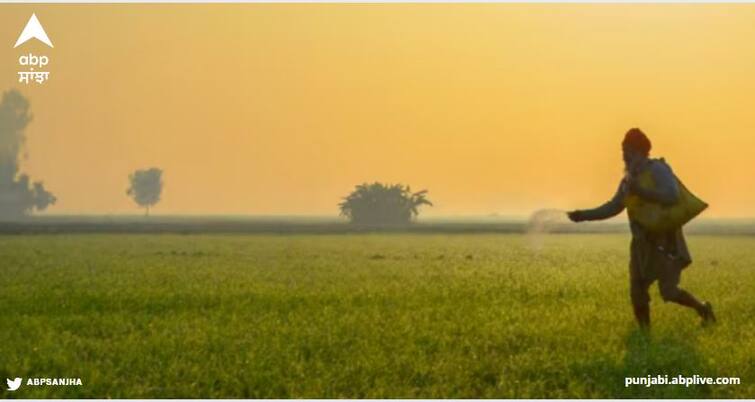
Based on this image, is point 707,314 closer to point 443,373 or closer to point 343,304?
point 443,373

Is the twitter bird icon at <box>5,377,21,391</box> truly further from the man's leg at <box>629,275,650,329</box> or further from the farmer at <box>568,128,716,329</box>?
the man's leg at <box>629,275,650,329</box>

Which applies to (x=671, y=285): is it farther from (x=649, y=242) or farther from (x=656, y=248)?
(x=649, y=242)

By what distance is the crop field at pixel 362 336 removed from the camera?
934 cm

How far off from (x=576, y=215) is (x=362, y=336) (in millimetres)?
3102

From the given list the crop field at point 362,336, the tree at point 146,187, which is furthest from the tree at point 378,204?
the crop field at point 362,336

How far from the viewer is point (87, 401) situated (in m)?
8.65

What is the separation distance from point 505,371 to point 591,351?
1500 mm

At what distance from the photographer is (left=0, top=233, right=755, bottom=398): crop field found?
9344mm

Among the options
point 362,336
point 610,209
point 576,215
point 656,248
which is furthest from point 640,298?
point 362,336

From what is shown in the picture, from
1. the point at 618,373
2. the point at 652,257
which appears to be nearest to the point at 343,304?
the point at 652,257

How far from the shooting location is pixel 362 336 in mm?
11945

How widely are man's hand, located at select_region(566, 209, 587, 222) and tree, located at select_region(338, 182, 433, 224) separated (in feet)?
211

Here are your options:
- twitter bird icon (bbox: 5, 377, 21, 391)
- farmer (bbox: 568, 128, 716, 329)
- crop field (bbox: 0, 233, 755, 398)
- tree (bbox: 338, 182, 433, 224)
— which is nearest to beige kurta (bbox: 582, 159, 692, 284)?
farmer (bbox: 568, 128, 716, 329)

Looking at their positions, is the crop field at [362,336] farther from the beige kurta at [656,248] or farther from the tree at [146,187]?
the tree at [146,187]
